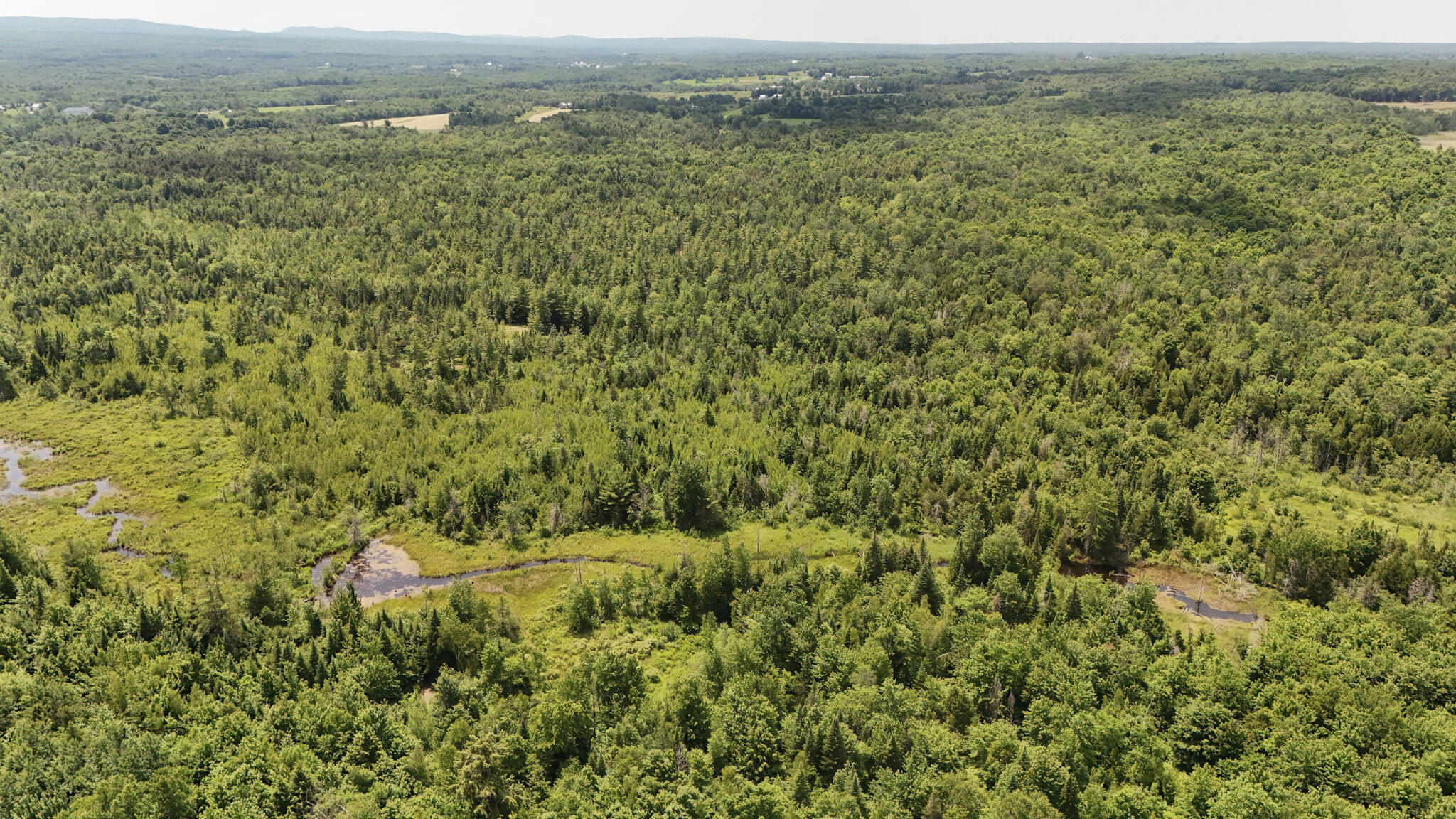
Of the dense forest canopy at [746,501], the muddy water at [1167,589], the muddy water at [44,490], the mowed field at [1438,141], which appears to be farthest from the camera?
the mowed field at [1438,141]

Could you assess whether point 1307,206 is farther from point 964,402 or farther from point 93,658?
point 93,658

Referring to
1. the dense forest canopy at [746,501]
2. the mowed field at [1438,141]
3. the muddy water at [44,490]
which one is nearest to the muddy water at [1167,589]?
the dense forest canopy at [746,501]

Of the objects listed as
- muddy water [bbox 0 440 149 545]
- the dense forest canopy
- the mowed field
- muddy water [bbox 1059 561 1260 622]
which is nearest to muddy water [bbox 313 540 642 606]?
the dense forest canopy

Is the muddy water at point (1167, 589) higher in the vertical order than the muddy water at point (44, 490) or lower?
lower

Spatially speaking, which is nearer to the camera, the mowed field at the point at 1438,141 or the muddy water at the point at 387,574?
the muddy water at the point at 387,574

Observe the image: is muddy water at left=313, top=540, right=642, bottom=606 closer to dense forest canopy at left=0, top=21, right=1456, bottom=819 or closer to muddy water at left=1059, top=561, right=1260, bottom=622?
dense forest canopy at left=0, top=21, right=1456, bottom=819

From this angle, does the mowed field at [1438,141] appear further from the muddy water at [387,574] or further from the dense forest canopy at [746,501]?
the muddy water at [387,574]

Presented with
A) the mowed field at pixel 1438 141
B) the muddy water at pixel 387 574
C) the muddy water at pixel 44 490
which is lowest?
the muddy water at pixel 387 574
